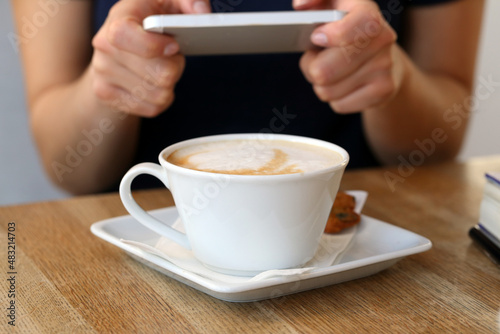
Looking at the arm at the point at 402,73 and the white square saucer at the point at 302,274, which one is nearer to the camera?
the white square saucer at the point at 302,274

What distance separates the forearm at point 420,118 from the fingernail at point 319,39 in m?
0.33

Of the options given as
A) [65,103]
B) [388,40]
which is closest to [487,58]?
[388,40]

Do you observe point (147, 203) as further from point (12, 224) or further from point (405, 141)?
point (405, 141)

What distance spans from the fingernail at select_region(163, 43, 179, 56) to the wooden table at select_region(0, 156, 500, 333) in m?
0.27

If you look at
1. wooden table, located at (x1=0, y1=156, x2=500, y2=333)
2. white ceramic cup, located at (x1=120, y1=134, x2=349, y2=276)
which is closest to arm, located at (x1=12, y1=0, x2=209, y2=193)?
wooden table, located at (x1=0, y1=156, x2=500, y2=333)

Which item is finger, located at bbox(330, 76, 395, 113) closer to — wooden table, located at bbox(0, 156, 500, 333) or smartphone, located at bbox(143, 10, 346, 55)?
smartphone, located at bbox(143, 10, 346, 55)

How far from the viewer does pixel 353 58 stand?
843mm

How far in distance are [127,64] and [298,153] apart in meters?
0.41

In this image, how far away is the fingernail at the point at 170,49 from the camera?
30.4 inches

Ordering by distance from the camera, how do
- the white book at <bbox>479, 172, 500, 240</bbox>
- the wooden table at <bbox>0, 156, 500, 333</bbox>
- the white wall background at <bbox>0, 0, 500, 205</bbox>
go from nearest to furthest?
the wooden table at <bbox>0, 156, 500, 333</bbox> < the white book at <bbox>479, 172, 500, 240</bbox> < the white wall background at <bbox>0, 0, 500, 205</bbox>

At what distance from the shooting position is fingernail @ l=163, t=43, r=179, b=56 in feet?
2.53

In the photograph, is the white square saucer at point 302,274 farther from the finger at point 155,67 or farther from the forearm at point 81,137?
the forearm at point 81,137

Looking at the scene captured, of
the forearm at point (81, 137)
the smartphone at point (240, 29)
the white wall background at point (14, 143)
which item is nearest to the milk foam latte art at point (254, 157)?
the smartphone at point (240, 29)

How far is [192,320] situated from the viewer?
0.46 meters
